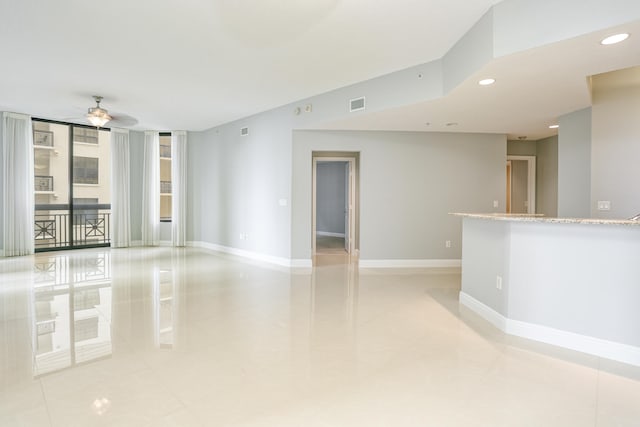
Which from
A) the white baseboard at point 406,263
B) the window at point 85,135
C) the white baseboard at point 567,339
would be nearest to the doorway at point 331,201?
the white baseboard at point 406,263

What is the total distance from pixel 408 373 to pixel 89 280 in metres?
4.93

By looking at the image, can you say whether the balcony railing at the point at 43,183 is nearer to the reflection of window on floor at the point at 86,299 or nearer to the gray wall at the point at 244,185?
the gray wall at the point at 244,185

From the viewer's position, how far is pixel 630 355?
2.76 meters

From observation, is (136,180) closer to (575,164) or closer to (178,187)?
(178,187)

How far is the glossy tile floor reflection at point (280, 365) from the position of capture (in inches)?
81.4

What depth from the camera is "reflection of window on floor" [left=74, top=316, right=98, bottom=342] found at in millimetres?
3213

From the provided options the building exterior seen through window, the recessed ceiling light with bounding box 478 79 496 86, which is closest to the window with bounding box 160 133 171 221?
the building exterior seen through window

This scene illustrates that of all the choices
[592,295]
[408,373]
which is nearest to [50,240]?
[408,373]

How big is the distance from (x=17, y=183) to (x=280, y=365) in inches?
294

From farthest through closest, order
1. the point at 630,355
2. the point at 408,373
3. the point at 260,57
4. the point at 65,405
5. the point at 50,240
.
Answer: the point at 50,240 → the point at 260,57 → the point at 630,355 → the point at 408,373 → the point at 65,405

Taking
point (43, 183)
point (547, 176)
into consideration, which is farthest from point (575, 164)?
point (43, 183)

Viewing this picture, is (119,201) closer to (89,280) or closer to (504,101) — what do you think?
(89,280)

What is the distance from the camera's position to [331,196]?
1188cm

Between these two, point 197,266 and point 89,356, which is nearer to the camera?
point 89,356
